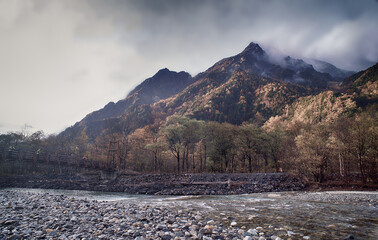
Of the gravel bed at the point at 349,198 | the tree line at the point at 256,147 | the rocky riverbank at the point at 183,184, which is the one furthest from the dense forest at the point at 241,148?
the gravel bed at the point at 349,198

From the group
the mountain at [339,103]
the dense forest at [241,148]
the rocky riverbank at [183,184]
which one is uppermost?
the mountain at [339,103]

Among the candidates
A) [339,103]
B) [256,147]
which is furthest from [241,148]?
[339,103]

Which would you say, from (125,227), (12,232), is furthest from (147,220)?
(12,232)

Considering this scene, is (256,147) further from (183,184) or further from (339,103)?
(339,103)

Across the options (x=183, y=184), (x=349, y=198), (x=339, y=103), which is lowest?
(x=183, y=184)

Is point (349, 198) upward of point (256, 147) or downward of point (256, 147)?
downward

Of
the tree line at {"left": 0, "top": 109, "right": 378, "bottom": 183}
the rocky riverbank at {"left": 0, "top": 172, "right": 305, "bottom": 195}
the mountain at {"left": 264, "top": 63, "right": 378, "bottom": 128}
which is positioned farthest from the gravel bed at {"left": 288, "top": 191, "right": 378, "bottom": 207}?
the mountain at {"left": 264, "top": 63, "right": 378, "bottom": 128}

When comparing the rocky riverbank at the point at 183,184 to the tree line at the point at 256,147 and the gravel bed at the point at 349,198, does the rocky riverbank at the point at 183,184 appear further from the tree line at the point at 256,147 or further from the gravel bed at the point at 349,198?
the gravel bed at the point at 349,198

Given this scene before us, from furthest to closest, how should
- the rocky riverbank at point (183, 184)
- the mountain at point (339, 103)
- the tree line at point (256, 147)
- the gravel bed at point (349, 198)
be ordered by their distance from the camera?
the mountain at point (339, 103)
the tree line at point (256, 147)
the rocky riverbank at point (183, 184)
the gravel bed at point (349, 198)

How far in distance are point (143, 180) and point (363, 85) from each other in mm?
186514

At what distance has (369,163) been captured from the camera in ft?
85.1

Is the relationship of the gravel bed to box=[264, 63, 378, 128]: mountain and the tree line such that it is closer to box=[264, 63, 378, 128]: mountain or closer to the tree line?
→ the tree line

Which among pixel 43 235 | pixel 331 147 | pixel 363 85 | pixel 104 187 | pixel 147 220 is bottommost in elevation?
pixel 104 187

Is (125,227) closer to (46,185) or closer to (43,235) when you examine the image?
(43,235)
